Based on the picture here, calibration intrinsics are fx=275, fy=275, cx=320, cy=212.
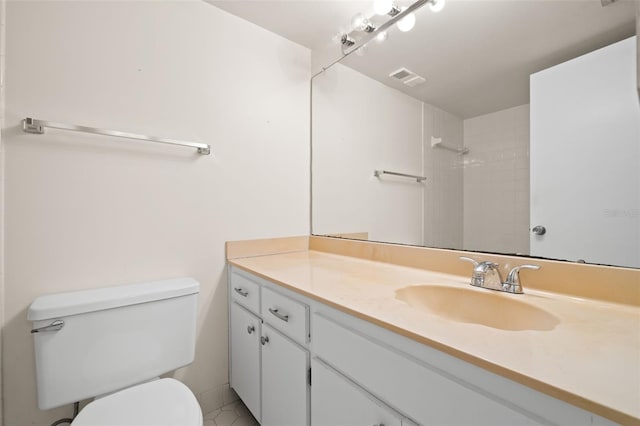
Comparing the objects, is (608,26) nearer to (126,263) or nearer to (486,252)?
(486,252)

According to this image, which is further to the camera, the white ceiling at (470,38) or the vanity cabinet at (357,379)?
the white ceiling at (470,38)

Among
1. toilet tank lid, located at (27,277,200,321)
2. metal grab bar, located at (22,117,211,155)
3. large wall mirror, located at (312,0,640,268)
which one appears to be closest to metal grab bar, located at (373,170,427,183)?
large wall mirror, located at (312,0,640,268)

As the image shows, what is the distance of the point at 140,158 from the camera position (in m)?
1.25

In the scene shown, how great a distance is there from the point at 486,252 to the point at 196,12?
1.77 m

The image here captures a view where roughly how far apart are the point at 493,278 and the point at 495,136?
0.54 metres

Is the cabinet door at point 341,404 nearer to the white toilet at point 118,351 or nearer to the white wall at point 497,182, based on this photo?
the white toilet at point 118,351

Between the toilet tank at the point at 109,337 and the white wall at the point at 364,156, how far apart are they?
942 millimetres

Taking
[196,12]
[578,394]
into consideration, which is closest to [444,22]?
[196,12]

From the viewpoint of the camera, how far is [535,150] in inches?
37.3

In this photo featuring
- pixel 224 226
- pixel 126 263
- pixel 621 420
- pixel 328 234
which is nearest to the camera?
pixel 621 420

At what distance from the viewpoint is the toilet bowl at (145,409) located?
0.83m

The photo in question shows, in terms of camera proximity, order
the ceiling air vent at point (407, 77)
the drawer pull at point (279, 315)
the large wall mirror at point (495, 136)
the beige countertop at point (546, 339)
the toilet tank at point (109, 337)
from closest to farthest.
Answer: the beige countertop at point (546, 339)
the large wall mirror at point (495, 136)
the toilet tank at point (109, 337)
the drawer pull at point (279, 315)
the ceiling air vent at point (407, 77)

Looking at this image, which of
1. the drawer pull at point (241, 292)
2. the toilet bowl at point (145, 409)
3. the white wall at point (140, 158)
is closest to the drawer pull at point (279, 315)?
the drawer pull at point (241, 292)

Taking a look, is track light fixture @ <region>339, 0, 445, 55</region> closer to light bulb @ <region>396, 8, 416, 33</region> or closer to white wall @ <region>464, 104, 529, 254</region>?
light bulb @ <region>396, 8, 416, 33</region>
